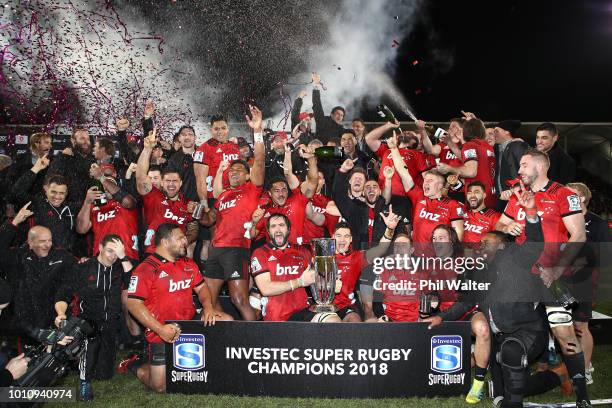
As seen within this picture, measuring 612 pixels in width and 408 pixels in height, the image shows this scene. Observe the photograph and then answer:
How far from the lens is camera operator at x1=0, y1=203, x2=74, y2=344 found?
22.7 feet

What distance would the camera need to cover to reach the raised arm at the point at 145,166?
8109 millimetres

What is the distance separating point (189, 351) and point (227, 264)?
1655 millimetres

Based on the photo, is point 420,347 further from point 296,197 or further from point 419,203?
point 296,197

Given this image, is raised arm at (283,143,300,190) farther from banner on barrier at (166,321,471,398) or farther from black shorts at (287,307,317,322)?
banner on barrier at (166,321,471,398)

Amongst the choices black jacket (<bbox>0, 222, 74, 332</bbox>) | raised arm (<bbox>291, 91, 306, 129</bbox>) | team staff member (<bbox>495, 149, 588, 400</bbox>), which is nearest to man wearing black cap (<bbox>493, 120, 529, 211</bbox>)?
team staff member (<bbox>495, 149, 588, 400</bbox>)

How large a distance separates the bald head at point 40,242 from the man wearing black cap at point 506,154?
502cm

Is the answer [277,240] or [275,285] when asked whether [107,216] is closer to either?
[277,240]

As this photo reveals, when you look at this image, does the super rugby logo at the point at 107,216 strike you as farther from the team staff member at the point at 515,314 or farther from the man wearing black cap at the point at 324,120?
the team staff member at the point at 515,314

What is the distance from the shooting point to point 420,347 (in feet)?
19.2

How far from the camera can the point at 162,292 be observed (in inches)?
251

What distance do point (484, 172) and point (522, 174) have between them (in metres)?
2.26

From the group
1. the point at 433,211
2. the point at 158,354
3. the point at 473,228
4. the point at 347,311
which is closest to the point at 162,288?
the point at 158,354

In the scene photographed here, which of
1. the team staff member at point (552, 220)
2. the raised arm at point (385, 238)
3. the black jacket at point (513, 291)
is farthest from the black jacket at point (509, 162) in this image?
the black jacket at point (513, 291)

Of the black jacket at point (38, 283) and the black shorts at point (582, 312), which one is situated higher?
the black jacket at point (38, 283)
